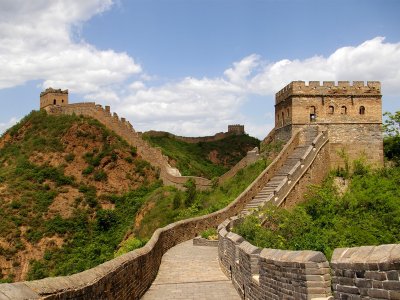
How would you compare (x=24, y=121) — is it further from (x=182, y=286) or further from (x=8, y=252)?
(x=182, y=286)

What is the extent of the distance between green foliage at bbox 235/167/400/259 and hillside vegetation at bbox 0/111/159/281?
16917 millimetres

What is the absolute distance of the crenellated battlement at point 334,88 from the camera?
26.7 m

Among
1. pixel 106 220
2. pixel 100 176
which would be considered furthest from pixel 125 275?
pixel 100 176

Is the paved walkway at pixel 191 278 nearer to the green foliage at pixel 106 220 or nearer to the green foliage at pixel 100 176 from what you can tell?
the green foliage at pixel 106 220

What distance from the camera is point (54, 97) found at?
55875mm

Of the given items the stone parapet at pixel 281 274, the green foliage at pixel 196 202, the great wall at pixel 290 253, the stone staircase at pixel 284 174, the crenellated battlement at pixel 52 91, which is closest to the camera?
the great wall at pixel 290 253

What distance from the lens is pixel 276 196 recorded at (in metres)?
22.7

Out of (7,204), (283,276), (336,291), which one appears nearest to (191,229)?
(283,276)

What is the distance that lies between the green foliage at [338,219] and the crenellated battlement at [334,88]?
434 centimetres

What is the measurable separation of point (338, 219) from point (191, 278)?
759 centimetres

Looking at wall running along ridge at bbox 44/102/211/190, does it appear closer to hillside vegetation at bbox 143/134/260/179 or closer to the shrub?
the shrub

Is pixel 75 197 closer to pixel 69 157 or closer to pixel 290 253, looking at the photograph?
pixel 69 157

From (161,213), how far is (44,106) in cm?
2921

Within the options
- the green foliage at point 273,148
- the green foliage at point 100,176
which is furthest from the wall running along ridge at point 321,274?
the green foliage at point 100,176
